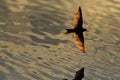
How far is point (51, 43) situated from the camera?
3247 cm

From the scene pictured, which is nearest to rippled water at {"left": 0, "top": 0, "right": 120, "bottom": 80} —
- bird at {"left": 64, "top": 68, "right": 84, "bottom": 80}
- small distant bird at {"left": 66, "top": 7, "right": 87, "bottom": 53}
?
bird at {"left": 64, "top": 68, "right": 84, "bottom": 80}

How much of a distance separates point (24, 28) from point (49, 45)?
3.44 m

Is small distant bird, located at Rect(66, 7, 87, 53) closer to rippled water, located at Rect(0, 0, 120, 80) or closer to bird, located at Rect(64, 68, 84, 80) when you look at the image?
bird, located at Rect(64, 68, 84, 80)

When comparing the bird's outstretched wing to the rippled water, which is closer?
the bird's outstretched wing

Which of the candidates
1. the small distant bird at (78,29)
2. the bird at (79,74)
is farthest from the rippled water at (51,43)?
the small distant bird at (78,29)

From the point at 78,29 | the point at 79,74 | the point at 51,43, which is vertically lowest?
the point at 79,74

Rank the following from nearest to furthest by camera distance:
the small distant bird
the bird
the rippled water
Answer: the small distant bird
the bird
the rippled water

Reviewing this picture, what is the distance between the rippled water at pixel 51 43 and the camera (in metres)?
27.9

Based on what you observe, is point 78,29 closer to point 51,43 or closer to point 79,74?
point 79,74

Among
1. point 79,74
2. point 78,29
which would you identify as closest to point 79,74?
point 79,74

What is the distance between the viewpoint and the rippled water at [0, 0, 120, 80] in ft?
91.5

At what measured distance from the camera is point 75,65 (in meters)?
29.1

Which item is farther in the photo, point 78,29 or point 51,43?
point 51,43

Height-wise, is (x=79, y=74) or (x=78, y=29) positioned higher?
(x=78, y=29)
